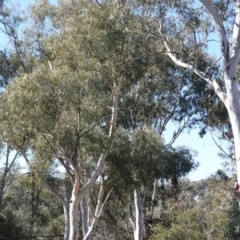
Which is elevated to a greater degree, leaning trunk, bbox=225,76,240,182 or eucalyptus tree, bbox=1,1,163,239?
eucalyptus tree, bbox=1,1,163,239

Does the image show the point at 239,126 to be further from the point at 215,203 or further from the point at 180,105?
the point at 215,203

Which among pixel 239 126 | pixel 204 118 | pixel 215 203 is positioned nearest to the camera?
pixel 239 126

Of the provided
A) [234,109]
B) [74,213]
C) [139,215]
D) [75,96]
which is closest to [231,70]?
[234,109]

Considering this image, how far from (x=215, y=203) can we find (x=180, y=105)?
10803 mm

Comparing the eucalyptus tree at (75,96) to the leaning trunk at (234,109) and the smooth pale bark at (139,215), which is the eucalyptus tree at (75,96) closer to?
the leaning trunk at (234,109)

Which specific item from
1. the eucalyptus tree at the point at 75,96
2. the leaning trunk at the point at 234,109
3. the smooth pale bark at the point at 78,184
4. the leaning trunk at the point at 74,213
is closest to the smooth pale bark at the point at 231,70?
the leaning trunk at the point at 234,109

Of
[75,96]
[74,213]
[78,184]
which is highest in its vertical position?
[75,96]

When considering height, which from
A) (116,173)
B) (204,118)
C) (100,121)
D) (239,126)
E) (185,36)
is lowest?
(239,126)

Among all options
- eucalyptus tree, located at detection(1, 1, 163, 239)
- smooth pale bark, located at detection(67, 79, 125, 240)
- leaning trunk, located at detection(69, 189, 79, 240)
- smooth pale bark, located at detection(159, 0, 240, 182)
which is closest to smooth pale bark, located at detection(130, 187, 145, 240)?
eucalyptus tree, located at detection(1, 1, 163, 239)

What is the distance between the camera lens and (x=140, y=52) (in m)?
11.7

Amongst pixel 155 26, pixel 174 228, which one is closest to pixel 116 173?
pixel 155 26

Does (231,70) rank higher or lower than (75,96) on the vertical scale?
lower

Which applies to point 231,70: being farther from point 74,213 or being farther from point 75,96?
point 74,213

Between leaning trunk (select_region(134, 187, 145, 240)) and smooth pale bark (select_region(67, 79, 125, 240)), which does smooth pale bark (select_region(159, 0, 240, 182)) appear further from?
leaning trunk (select_region(134, 187, 145, 240))
